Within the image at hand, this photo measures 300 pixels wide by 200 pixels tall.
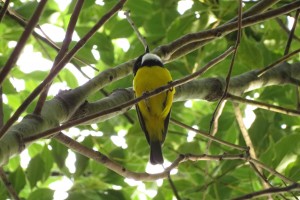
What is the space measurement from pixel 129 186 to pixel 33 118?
6.01 feet

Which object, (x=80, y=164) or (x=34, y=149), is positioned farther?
(x=34, y=149)

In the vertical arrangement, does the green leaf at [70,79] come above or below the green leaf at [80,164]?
above

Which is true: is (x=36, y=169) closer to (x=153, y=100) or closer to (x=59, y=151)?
(x=59, y=151)

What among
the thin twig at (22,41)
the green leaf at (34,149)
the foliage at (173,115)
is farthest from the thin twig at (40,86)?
the green leaf at (34,149)

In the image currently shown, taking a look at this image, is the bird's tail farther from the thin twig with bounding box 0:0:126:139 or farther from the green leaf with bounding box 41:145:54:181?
the thin twig with bounding box 0:0:126:139

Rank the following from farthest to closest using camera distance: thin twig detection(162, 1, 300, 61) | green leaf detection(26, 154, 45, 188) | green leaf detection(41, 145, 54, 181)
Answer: green leaf detection(41, 145, 54, 181)
green leaf detection(26, 154, 45, 188)
thin twig detection(162, 1, 300, 61)

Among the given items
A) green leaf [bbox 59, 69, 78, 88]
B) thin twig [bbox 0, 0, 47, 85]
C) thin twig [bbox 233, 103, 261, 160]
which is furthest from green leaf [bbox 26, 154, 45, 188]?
thin twig [bbox 0, 0, 47, 85]

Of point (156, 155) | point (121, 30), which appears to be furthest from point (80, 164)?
point (121, 30)

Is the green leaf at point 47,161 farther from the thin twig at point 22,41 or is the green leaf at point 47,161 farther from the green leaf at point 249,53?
the thin twig at point 22,41

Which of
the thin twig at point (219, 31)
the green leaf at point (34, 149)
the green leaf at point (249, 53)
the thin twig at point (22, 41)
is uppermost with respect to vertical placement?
the green leaf at point (249, 53)

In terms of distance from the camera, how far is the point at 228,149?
352 centimetres

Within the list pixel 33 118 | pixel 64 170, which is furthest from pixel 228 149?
pixel 33 118

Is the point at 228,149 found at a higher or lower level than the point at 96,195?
higher

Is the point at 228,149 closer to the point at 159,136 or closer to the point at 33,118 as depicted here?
the point at 159,136
